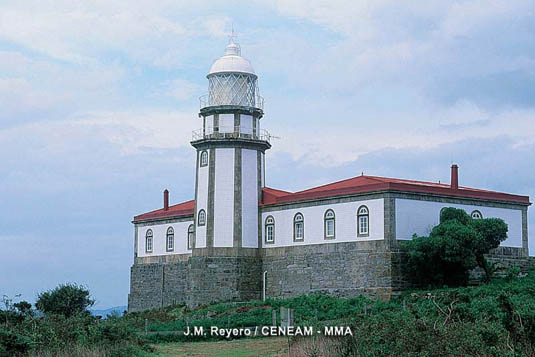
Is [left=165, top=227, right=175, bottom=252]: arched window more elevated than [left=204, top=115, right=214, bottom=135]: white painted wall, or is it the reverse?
[left=204, top=115, right=214, bottom=135]: white painted wall

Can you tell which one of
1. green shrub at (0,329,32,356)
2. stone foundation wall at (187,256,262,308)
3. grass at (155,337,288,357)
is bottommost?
grass at (155,337,288,357)

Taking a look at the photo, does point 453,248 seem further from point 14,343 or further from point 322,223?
point 14,343

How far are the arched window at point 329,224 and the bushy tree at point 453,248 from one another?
3.41 metres

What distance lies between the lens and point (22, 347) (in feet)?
55.4

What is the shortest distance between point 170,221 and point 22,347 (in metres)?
24.9

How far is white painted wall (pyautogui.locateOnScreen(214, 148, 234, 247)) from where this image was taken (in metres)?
36.1

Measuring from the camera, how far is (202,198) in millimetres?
36969

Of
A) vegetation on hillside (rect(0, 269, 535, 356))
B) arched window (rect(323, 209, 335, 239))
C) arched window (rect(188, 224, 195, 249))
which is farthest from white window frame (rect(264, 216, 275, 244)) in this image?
vegetation on hillside (rect(0, 269, 535, 356))

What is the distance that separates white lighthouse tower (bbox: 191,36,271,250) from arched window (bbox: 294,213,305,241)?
2.23 m

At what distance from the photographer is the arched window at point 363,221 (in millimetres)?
31922

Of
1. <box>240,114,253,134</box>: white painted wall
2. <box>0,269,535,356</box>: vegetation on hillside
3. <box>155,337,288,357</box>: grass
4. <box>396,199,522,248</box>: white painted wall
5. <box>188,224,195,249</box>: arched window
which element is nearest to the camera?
<box>0,269,535,356</box>: vegetation on hillside

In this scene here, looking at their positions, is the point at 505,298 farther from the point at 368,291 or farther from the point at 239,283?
the point at 239,283

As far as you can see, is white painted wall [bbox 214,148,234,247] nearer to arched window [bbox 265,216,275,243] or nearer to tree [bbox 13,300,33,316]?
arched window [bbox 265,216,275,243]

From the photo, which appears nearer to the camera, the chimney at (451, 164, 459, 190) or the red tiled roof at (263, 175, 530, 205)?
the red tiled roof at (263, 175, 530, 205)
